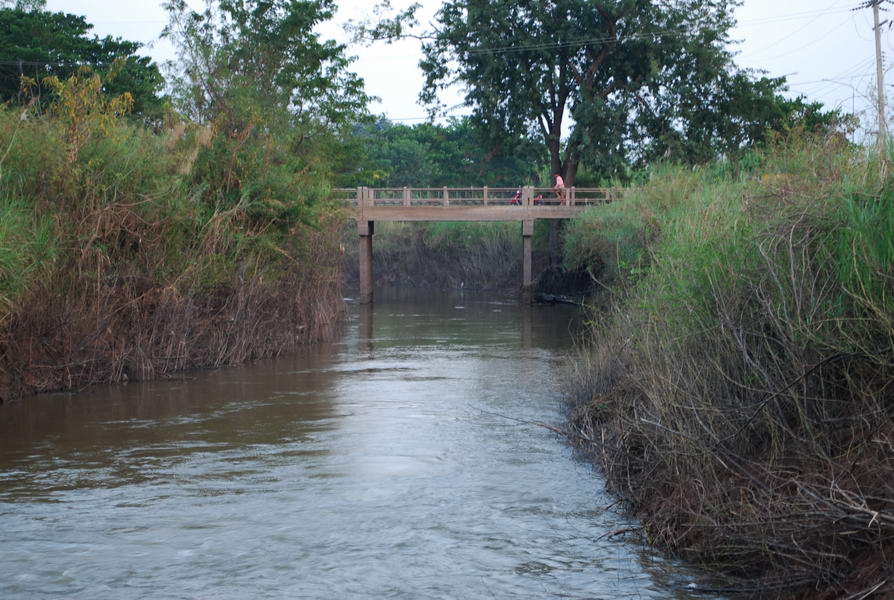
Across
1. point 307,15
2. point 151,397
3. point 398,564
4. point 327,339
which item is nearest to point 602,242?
point 327,339

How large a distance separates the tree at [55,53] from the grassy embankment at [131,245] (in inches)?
686

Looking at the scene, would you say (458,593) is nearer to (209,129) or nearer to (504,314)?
(209,129)

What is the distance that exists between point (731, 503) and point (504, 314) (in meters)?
24.9

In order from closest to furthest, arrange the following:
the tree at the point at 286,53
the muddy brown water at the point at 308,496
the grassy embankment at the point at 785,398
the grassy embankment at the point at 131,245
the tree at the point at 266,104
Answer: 1. the grassy embankment at the point at 785,398
2. the muddy brown water at the point at 308,496
3. the grassy embankment at the point at 131,245
4. the tree at the point at 266,104
5. the tree at the point at 286,53

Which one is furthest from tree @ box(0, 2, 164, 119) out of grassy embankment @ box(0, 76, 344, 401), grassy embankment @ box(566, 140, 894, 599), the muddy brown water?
grassy embankment @ box(566, 140, 894, 599)

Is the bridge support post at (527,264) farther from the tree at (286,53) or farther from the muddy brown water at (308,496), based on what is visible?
the muddy brown water at (308,496)

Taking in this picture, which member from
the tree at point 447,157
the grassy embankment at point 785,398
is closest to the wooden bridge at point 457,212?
the tree at point 447,157

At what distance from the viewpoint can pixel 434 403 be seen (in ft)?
44.7

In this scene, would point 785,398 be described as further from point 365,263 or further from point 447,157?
point 447,157

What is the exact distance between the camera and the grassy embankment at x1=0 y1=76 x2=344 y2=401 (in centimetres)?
1354

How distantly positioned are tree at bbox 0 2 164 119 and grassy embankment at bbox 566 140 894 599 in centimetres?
2901

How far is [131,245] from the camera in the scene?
1538cm

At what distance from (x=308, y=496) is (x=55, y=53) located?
3164 centimetres

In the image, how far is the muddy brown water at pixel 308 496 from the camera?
22.3ft
